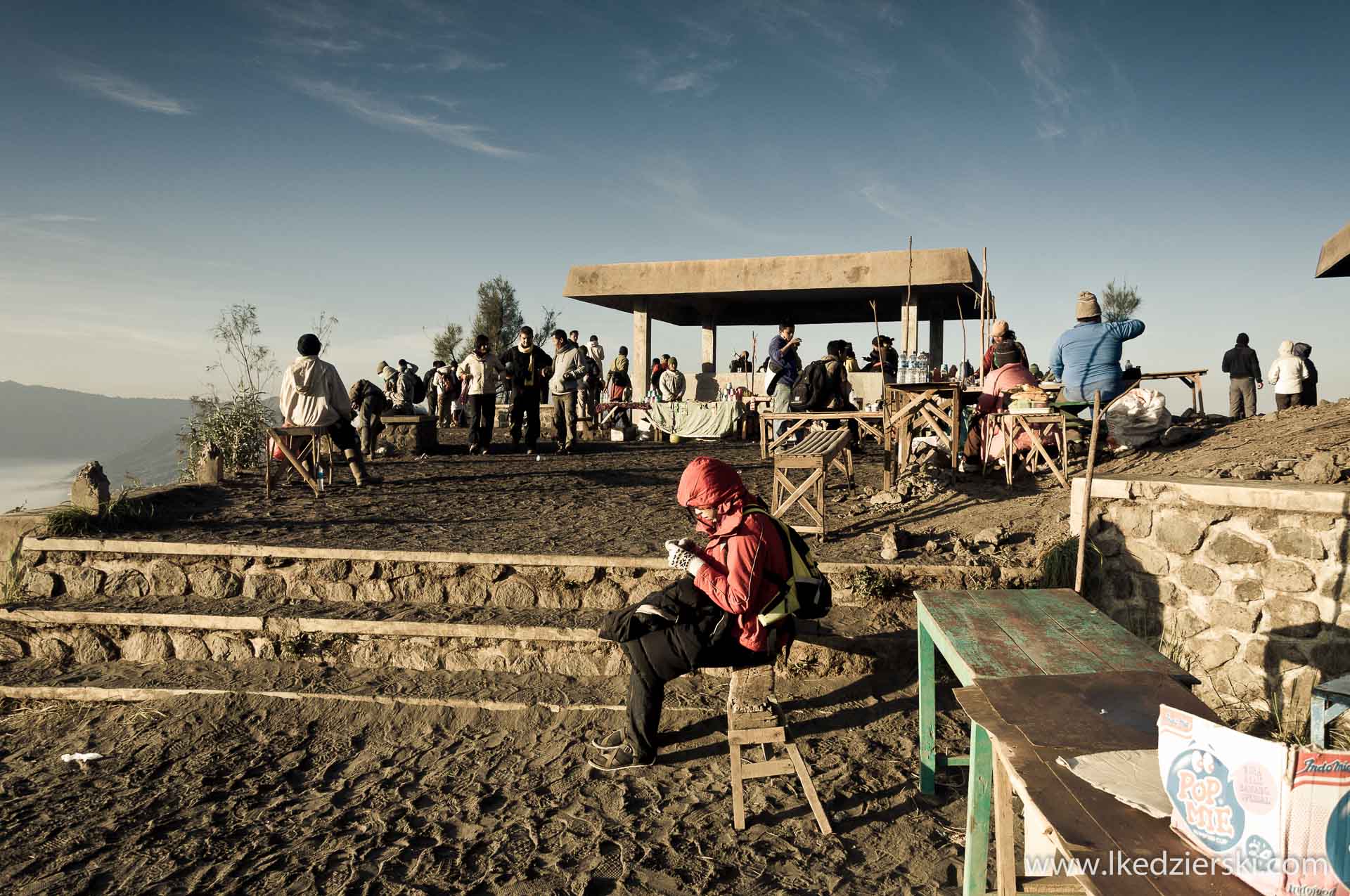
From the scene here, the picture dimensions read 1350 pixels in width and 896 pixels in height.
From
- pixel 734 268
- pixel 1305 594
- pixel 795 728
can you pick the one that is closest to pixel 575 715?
pixel 795 728

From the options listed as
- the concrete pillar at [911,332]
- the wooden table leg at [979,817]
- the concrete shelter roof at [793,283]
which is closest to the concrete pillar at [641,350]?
the concrete shelter roof at [793,283]

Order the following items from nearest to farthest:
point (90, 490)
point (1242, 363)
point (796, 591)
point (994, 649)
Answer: point (994, 649) → point (796, 591) → point (90, 490) → point (1242, 363)

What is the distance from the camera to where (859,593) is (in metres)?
5.08

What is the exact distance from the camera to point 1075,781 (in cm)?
198

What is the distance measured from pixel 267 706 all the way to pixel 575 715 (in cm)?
197

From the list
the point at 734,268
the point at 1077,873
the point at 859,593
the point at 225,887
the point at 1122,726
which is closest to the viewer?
the point at 1077,873

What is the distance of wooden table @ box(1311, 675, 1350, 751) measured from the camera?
2828 mm

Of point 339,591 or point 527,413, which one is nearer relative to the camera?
point 339,591

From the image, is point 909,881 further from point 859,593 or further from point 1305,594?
point 1305,594

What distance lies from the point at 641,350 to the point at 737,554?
13713 millimetres

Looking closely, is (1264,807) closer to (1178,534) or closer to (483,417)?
(1178,534)

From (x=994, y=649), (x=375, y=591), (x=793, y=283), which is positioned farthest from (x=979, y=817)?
(x=793, y=283)

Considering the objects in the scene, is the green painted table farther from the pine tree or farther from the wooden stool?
the pine tree

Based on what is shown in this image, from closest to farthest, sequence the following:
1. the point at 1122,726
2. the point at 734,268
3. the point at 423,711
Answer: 1. the point at 1122,726
2. the point at 423,711
3. the point at 734,268
